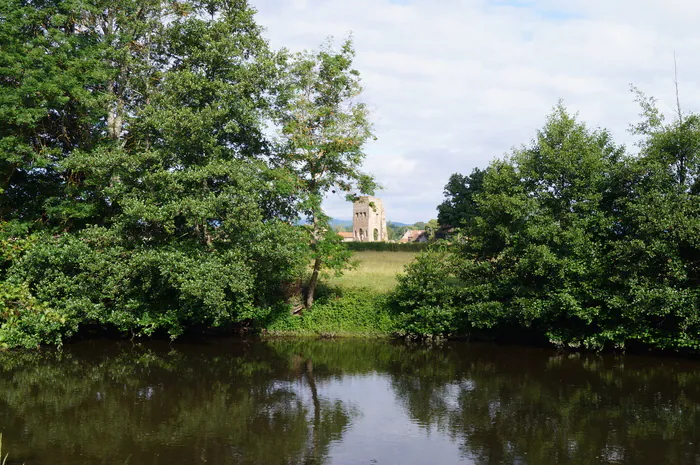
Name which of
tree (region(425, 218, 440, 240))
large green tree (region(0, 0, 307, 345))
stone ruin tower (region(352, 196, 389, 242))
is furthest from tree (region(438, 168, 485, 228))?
large green tree (region(0, 0, 307, 345))

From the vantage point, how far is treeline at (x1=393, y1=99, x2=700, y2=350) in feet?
75.6

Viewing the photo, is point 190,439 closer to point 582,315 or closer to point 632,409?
point 632,409

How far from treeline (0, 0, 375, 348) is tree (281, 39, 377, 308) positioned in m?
0.08

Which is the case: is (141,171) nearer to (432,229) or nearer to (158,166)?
(158,166)

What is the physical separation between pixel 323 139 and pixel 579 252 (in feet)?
43.1

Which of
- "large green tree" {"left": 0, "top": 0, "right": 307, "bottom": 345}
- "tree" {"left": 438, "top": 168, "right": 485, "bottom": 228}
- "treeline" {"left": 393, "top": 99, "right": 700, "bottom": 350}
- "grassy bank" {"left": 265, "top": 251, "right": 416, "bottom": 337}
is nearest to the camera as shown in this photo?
"treeline" {"left": 393, "top": 99, "right": 700, "bottom": 350}

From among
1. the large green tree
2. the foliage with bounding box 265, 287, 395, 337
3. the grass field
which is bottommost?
the foliage with bounding box 265, 287, 395, 337

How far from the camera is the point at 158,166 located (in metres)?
25.5

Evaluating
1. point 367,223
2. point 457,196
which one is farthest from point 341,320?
point 367,223

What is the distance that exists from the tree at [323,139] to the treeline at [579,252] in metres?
4.55

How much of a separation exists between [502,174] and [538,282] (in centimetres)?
528

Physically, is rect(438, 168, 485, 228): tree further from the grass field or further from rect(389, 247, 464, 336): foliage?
rect(389, 247, 464, 336): foliage

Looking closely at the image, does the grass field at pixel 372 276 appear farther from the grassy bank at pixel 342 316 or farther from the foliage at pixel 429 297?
the foliage at pixel 429 297

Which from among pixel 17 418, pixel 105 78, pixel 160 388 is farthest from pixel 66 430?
pixel 105 78
